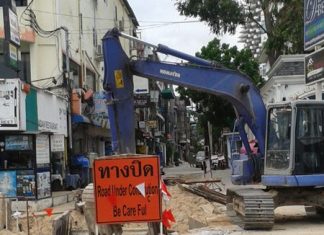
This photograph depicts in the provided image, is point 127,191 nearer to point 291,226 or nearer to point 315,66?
point 291,226

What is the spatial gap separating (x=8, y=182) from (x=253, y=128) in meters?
11.0

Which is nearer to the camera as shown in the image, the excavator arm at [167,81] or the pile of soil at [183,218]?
the excavator arm at [167,81]

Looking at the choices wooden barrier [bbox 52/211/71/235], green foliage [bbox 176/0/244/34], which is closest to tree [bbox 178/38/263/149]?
green foliage [bbox 176/0/244/34]

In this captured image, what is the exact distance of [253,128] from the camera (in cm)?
1500

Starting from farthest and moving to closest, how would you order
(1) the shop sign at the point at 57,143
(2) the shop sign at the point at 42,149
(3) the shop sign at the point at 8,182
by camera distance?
(1) the shop sign at the point at 57,143
(2) the shop sign at the point at 42,149
(3) the shop sign at the point at 8,182

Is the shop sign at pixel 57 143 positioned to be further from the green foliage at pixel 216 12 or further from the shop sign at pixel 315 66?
the green foliage at pixel 216 12

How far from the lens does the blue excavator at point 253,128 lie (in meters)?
13.3

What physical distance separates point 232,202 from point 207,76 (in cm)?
327

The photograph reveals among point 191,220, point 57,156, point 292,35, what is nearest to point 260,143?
point 191,220

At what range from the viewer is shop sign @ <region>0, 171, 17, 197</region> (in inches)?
883

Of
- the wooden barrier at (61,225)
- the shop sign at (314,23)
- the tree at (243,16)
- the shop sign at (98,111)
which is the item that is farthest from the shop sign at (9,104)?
the tree at (243,16)

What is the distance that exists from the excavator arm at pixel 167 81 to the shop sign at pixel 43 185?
369 inches

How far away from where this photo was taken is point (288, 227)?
13.8 m

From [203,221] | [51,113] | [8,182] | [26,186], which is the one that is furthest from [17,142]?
[203,221]
